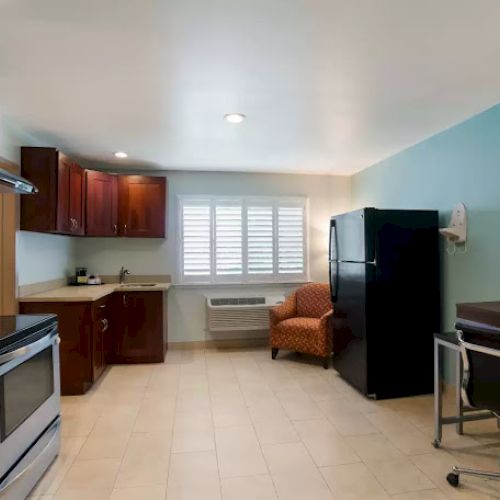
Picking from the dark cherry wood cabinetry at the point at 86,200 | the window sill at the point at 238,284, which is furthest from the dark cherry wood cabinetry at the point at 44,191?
the window sill at the point at 238,284

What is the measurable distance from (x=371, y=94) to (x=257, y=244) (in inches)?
107

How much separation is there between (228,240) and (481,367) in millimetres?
3404

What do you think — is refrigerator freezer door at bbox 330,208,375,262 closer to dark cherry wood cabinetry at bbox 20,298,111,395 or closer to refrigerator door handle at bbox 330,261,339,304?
refrigerator door handle at bbox 330,261,339,304

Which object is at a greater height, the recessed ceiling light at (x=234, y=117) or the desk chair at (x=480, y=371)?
the recessed ceiling light at (x=234, y=117)

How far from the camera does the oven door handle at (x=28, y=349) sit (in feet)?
5.64

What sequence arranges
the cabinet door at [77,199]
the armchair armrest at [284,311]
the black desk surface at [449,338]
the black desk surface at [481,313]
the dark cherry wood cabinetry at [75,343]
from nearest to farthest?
1. the black desk surface at [481,313]
2. the black desk surface at [449,338]
3. the dark cherry wood cabinetry at [75,343]
4. the cabinet door at [77,199]
5. the armchair armrest at [284,311]

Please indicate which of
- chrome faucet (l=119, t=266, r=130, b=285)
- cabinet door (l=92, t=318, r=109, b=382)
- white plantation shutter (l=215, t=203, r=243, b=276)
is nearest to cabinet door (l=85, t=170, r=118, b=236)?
chrome faucet (l=119, t=266, r=130, b=285)

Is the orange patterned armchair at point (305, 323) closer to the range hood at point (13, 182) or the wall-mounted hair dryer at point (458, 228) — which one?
the wall-mounted hair dryer at point (458, 228)

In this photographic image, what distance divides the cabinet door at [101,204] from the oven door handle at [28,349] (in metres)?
2.09

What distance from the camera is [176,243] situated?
479cm

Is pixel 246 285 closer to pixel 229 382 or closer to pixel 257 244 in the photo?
pixel 257 244

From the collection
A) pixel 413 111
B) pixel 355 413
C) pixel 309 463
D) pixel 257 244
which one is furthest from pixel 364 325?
pixel 257 244

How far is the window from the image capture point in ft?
15.8

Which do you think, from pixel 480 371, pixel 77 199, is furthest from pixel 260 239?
pixel 480 371
